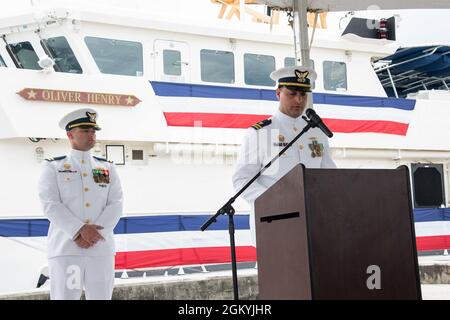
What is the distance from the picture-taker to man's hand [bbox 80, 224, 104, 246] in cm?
297

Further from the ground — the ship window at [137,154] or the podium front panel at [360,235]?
the ship window at [137,154]

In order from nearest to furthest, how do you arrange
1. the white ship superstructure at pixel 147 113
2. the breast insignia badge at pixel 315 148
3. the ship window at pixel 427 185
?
the breast insignia badge at pixel 315 148, the white ship superstructure at pixel 147 113, the ship window at pixel 427 185

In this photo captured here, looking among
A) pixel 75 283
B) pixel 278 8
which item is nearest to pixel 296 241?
pixel 75 283

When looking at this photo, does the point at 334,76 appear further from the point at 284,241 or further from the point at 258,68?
the point at 284,241

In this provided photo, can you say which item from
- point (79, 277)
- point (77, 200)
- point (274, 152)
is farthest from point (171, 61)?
point (79, 277)

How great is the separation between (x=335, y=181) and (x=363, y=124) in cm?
714

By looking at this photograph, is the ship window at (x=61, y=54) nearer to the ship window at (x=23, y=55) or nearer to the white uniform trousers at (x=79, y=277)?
the ship window at (x=23, y=55)

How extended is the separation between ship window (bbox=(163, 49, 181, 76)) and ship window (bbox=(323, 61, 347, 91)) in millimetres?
2382

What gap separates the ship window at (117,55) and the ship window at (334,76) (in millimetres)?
2948

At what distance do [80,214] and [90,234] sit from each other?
163mm

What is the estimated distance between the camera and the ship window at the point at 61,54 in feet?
23.9

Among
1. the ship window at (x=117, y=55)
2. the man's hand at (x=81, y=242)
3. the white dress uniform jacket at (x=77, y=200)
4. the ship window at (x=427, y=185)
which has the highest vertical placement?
the ship window at (x=117, y=55)

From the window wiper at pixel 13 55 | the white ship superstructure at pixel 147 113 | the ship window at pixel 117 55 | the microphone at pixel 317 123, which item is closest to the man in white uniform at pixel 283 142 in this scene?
the microphone at pixel 317 123

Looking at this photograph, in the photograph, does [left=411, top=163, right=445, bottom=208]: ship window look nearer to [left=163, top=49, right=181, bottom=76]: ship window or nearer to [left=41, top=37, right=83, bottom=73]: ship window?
[left=163, top=49, right=181, bottom=76]: ship window
